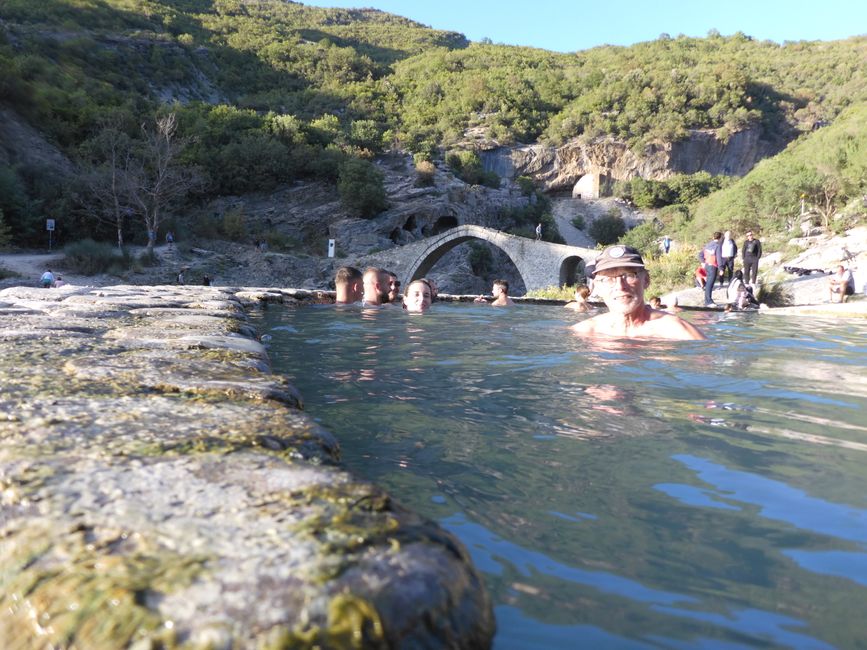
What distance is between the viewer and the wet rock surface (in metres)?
0.66

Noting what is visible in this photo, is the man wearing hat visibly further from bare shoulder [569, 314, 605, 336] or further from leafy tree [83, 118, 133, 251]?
leafy tree [83, 118, 133, 251]

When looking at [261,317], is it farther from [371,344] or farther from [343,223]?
[343,223]

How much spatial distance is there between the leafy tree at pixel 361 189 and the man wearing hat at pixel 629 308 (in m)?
28.2

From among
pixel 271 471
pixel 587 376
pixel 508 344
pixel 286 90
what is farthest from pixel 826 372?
pixel 286 90

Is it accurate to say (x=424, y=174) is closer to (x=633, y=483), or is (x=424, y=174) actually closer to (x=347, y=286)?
(x=347, y=286)

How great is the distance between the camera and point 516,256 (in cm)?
2472

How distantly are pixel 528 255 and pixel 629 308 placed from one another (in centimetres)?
1975

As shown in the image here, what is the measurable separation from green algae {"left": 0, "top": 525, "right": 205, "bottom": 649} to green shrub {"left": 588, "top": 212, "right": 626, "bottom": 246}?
4341cm

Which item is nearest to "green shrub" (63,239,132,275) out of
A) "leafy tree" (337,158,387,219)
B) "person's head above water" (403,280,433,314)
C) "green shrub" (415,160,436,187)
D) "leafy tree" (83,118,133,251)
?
"leafy tree" (83,118,133,251)

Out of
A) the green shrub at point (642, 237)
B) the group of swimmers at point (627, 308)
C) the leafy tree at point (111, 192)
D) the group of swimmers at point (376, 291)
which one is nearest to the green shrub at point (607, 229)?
the green shrub at point (642, 237)

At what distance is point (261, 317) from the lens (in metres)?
6.68

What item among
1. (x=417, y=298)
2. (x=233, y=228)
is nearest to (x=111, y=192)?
(x=233, y=228)

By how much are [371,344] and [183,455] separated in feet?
11.9

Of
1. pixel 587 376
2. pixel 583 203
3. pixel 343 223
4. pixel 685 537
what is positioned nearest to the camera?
pixel 685 537
